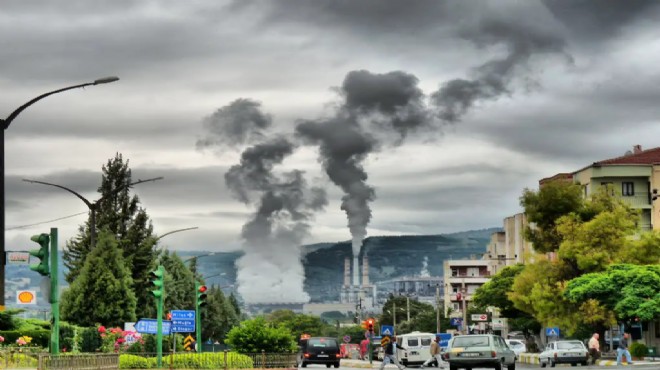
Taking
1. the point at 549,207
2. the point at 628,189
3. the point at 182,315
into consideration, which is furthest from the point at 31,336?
the point at 628,189

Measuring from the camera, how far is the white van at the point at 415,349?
2849 inches

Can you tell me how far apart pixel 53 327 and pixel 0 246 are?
2.43m

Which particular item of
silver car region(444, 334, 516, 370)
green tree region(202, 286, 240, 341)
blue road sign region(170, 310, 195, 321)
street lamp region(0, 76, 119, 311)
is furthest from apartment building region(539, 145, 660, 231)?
street lamp region(0, 76, 119, 311)

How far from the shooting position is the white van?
72.4 m

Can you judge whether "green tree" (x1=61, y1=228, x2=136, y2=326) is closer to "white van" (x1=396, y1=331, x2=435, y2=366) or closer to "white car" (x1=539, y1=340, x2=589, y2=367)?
"white van" (x1=396, y1=331, x2=435, y2=366)

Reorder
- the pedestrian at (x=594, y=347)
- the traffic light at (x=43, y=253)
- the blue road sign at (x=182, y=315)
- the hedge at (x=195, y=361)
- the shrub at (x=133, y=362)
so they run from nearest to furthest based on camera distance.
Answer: the traffic light at (x=43, y=253)
the shrub at (x=133, y=362)
the hedge at (x=195, y=361)
the blue road sign at (x=182, y=315)
the pedestrian at (x=594, y=347)

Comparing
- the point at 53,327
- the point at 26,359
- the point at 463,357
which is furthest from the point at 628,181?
the point at 53,327

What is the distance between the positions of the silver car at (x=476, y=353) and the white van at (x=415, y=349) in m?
28.7

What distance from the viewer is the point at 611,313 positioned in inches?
2955

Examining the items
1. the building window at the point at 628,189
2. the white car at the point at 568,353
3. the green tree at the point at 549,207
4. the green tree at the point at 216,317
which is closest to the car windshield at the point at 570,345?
the white car at the point at 568,353

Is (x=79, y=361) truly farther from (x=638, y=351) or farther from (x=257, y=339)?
(x=638, y=351)

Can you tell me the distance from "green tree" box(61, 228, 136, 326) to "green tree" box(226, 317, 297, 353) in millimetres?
13728

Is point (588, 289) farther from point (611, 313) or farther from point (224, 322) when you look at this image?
point (224, 322)

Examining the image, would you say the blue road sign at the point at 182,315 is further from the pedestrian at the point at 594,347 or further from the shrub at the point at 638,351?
the shrub at the point at 638,351
